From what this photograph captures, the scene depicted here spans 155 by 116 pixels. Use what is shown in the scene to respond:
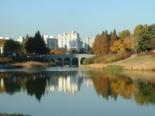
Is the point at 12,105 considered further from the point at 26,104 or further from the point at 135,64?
the point at 135,64

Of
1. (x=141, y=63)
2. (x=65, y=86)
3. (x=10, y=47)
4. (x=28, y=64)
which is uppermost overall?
(x=10, y=47)

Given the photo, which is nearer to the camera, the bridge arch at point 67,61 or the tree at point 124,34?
the tree at point 124,34

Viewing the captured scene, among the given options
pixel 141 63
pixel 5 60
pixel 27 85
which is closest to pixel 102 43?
pixel 5 60

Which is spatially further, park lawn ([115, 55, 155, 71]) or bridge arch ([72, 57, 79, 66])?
bridge arch ([72, 57, 79, 66])

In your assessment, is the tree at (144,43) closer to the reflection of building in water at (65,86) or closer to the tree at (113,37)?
the tree at (113,37)

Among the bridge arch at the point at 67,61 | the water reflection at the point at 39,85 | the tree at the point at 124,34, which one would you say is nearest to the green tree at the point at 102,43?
the tree at the point at 124,34

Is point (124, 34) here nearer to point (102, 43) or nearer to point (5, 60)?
point (102, 43)

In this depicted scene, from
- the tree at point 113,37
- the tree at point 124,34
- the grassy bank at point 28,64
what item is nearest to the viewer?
the grassy bank at point 28,64

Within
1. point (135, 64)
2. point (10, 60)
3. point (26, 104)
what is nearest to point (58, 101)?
point (26, 104)

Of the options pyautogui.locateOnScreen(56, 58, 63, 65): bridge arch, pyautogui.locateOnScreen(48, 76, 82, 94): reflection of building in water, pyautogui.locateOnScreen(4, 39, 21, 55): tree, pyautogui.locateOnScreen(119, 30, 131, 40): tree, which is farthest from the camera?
pyautogui.locateOnScreen(56, 58, 63, 65): bridge arch

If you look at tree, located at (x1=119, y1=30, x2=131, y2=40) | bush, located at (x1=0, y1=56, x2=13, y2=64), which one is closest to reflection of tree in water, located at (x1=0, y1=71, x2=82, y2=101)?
bush, located at (x1=0, y1=56, x2=13, y2=64)

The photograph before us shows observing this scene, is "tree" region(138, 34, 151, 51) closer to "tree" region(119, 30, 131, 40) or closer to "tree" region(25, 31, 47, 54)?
"tree" region(119, 30, 131, 40)

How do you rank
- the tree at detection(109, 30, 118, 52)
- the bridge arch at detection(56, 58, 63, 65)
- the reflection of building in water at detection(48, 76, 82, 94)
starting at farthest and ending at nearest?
1. the bridge arch at detection(56, 58, 63, 65)
2. the tree at detection(109, 30, 118, 52)
3. the reflection of building in water at detection(48, 76, 82, 94)

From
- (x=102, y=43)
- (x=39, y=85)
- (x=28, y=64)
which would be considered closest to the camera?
(x=39, y=85)
